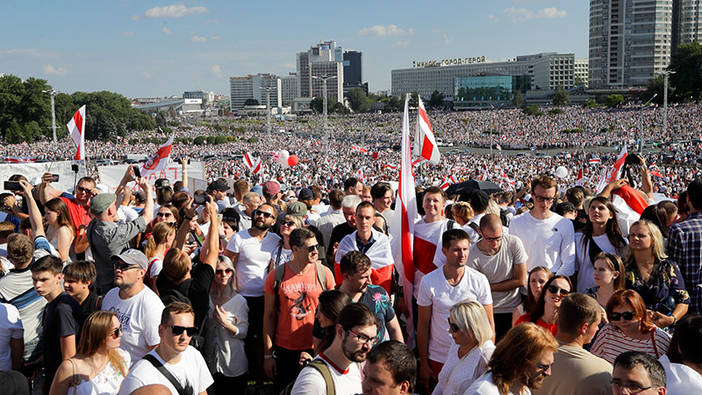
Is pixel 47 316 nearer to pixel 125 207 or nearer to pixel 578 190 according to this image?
pixel 125 207

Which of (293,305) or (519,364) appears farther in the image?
(293,305)

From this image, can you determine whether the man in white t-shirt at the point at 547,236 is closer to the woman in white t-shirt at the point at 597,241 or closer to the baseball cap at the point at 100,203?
the woman in white t-shirt at the point at 597,241

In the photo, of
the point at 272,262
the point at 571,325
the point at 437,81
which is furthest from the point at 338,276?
the point at 437,81

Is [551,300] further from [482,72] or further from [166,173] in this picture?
[482,72]

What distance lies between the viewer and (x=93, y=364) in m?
2.94

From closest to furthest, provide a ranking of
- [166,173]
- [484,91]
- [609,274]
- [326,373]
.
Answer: [326,373] → [609,274] → [166,173] → [484,91]

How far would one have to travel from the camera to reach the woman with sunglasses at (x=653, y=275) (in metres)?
3.57

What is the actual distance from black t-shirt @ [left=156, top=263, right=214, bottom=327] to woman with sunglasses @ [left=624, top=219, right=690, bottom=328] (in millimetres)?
2665

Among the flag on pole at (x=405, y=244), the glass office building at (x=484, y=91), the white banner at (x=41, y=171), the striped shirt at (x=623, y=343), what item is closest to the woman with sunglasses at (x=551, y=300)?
the striped shirt at (x=623, y=343)

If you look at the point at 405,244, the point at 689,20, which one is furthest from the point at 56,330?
the point at 689,20

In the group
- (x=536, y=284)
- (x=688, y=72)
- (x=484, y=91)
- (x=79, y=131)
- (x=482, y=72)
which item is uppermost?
(x=482, y=72)

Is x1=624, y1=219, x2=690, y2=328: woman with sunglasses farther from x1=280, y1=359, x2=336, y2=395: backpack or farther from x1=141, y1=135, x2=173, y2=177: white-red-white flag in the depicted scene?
x1=141, y1=135, x2=173, y2=177: white-red-white flag

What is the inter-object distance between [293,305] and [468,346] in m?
1.34

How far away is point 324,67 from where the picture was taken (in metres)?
192
